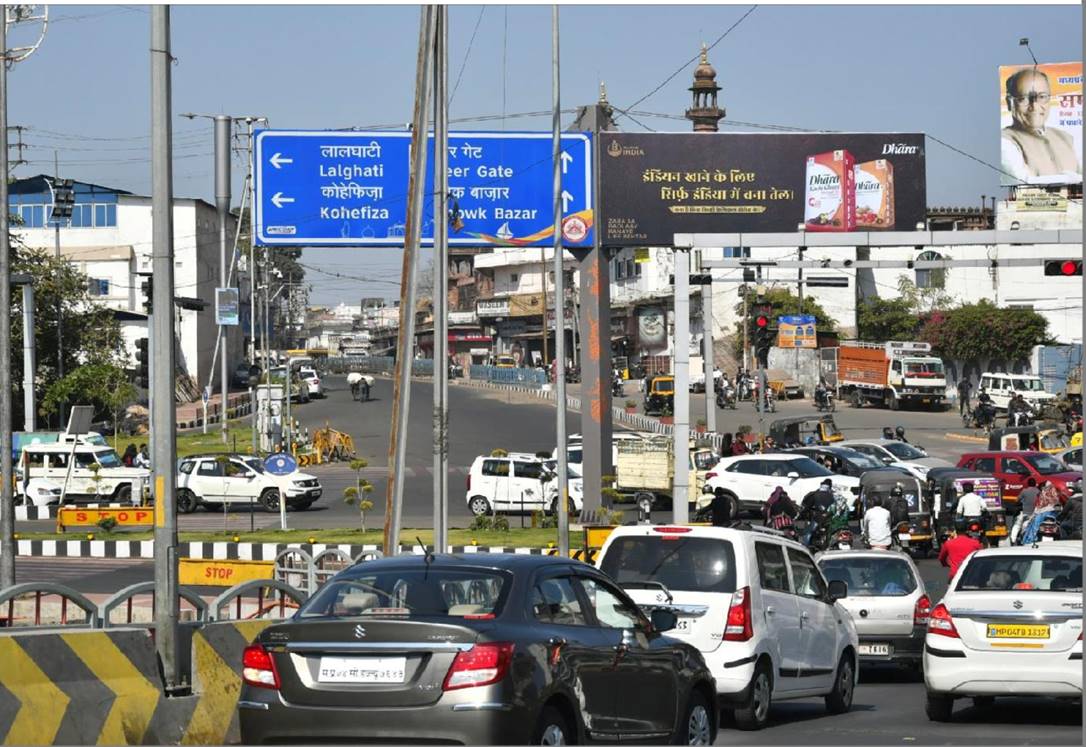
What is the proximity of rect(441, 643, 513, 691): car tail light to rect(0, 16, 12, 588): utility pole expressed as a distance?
15478mm

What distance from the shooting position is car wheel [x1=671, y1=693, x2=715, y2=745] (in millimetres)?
9984

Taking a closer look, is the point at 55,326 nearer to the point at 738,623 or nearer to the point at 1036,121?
the point at 1036,121

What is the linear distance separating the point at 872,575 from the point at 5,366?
11682 millimetres

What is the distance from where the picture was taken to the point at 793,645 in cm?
1359

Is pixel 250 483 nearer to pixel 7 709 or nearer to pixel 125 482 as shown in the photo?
pixel 125 482

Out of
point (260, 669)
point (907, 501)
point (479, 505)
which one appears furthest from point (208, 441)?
point (260, 669)

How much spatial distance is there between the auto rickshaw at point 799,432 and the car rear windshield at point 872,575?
99.2ft

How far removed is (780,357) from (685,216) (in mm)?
49686

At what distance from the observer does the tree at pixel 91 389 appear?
63.0 meters

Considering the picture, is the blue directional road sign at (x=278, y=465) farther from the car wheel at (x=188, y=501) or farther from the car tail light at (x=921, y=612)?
the car tail light at (x=921, y=612)

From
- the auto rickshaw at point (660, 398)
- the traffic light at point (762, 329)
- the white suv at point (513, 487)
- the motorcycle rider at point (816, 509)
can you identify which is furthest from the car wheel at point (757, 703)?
the auto rickshaw at point (660, 398)

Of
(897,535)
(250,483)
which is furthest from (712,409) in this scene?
(897,535)

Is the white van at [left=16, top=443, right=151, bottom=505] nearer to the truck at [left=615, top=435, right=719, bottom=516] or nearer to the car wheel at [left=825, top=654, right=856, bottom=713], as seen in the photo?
the truck at [left=615, top=435, right=719, bottom=516]

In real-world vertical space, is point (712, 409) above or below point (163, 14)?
below
